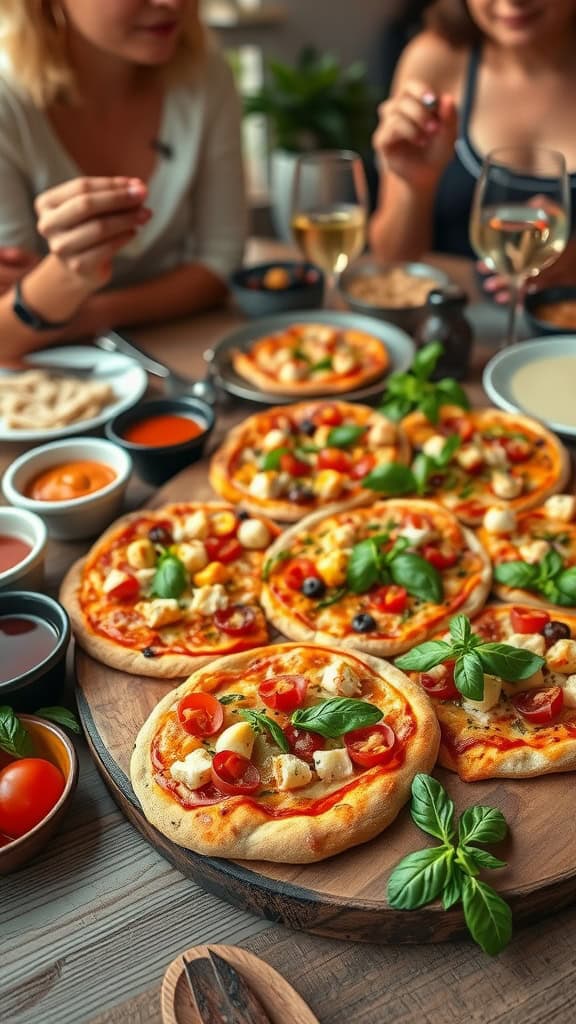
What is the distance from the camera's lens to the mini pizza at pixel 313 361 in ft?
12.0

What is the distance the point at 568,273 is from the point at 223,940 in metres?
3.91

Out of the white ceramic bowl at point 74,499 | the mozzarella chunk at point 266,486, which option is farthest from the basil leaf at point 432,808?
the white ceramic bowl at point 74,499

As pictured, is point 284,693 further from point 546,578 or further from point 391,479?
point 391,479

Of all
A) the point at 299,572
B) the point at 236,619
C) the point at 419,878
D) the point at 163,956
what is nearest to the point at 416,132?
the point at 299,572

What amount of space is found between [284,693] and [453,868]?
59cm

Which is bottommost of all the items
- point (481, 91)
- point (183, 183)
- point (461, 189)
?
point (461, 189)

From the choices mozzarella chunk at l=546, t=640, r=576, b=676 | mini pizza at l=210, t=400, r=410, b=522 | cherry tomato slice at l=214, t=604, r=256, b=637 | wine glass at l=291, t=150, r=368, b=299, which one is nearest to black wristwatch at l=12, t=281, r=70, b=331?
mini pizza at l=210, t=400, r=410, b=522

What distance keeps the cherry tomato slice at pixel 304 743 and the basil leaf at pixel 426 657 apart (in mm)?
301

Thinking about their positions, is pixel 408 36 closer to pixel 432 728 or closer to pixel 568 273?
pixel 568 273

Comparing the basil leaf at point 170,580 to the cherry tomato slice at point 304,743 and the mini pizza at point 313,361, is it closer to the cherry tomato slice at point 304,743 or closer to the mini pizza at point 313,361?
the cherry tomato slice at point 304,743

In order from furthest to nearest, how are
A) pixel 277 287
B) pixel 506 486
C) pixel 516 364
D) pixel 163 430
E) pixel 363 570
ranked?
pixel 277 287
pixel 516 364
pixel 163 430
pixel 506 486
pixel 363 570

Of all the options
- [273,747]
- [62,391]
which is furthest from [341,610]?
Result: [62,391]

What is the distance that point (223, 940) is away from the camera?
71.8 inches

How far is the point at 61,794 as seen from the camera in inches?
77.7
